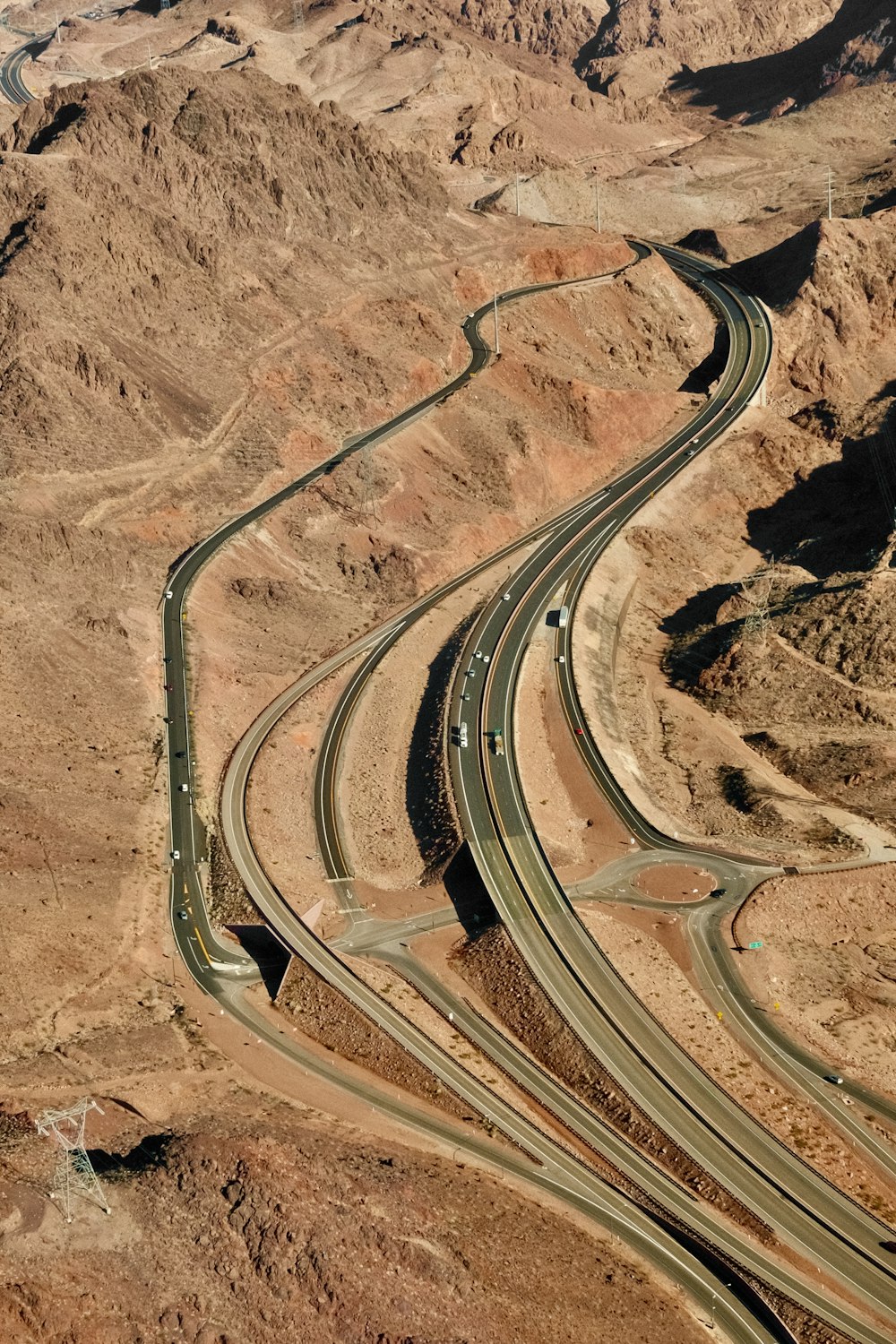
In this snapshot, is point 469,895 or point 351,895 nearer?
point 469,895

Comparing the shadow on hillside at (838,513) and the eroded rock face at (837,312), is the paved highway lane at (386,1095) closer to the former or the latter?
the shadow on hillside at (838,513)

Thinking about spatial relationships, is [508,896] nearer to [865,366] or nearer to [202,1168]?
[202,1168]

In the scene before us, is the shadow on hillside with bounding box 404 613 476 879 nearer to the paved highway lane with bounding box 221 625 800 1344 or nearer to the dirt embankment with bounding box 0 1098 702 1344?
the paved highway lane with bounding box 221 625 800 1344

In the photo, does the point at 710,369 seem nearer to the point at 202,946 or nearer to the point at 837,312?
the point at 837,312

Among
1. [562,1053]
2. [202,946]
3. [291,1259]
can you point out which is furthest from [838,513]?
[291,1259]

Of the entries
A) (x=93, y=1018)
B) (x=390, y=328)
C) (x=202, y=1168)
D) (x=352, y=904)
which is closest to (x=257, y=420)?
(x=390, y=328)

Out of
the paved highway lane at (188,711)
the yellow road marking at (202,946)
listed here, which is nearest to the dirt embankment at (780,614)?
the paved highway lane at (188,711)
